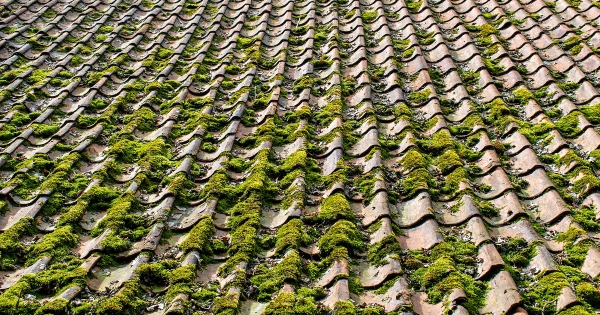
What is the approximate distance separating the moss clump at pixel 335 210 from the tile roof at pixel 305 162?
1cm

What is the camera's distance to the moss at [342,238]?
8.13 feet

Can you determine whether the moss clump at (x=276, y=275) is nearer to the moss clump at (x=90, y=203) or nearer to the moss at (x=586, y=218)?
the moss clump at (x=90, y=203)

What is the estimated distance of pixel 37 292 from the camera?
226cm

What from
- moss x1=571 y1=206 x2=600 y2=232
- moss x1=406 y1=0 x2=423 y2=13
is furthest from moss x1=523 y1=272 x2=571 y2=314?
moss x1=406 y1=0 x2=423 y2=13

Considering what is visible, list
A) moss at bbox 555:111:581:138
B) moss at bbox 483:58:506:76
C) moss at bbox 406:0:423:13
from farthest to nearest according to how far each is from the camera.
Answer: moss at bbox 406:0:423:13 → moss at bbox 483:58:506:76 → moss at bbox 555:111:581:138

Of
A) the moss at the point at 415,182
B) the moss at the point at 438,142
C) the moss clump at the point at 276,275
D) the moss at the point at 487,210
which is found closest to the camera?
the moss clump at the point at 276,275

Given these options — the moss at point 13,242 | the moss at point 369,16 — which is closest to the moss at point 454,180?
the moss at point 13,242

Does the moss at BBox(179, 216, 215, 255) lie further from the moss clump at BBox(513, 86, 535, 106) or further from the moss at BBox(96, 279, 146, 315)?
the moss clump at BBox(513, 86, 535, 106)

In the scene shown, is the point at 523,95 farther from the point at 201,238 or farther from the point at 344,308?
the point at 201,238

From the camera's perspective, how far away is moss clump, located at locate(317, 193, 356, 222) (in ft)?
8.72

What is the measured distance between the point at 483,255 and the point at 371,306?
0.62 metres

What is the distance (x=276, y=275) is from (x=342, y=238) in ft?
1.27

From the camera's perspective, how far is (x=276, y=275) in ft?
7.60

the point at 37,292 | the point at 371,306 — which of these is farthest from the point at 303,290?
the point at 37,292
